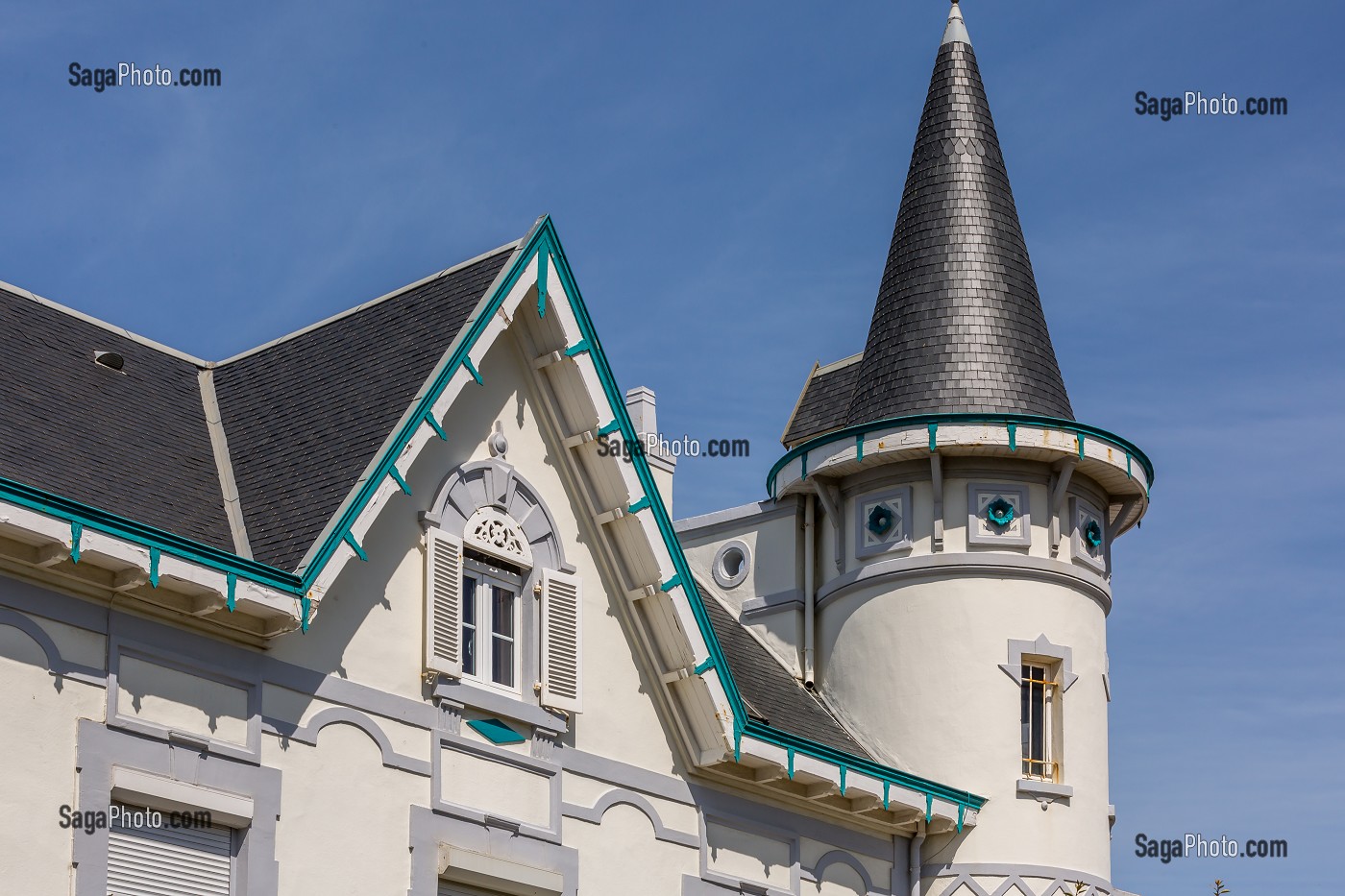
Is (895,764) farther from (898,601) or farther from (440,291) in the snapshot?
(440,291)

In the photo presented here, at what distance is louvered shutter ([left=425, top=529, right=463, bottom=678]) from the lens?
2177 centimetres

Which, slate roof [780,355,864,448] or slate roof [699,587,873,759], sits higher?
slate roof [780,355,864,448]

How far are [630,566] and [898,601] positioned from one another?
203 inches

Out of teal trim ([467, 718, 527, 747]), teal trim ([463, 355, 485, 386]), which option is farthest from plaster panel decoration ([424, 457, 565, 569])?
teal trim ([467, 718, 527, 747])

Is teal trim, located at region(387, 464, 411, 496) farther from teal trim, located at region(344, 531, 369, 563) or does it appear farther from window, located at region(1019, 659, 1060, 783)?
window, located at region(1019, 659, 1060, 783)

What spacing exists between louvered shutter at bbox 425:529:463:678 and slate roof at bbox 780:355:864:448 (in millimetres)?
11023

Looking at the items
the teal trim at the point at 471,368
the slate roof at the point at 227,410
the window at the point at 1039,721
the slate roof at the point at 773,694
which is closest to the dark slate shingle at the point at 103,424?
the slate roof at the point at 227,410

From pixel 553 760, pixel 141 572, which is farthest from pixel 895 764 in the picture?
pixel 141 572

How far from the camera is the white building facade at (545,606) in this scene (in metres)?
19.2

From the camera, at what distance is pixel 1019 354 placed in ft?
96.6

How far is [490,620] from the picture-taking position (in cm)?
2281

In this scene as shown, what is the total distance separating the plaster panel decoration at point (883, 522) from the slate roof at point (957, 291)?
1136 mm

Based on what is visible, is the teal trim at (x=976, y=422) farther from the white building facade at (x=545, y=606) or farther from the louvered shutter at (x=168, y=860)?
the louvered shutter at (x=168, y=860)

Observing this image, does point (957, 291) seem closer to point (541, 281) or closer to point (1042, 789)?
point (1042, 789)
